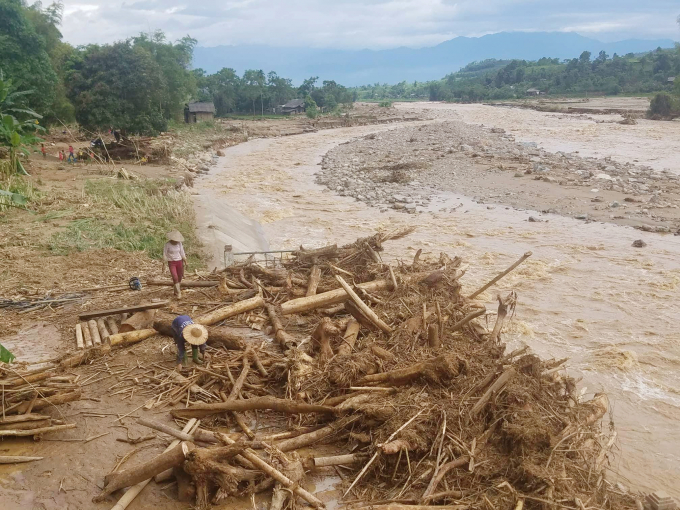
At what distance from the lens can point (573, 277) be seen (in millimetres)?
13117

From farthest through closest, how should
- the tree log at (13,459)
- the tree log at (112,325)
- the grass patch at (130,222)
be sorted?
the grass patch at (130,222)
the tree log at (112,325)
the tree log at (13,459)

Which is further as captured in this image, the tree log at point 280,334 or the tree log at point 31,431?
the tree log at point 280,334

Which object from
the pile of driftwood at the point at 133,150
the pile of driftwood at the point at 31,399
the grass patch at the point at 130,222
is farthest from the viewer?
the pile of driftwood at the point at 133,150

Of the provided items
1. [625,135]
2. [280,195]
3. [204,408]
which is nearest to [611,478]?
[204,408]

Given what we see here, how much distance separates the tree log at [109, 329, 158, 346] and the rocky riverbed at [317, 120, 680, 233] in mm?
13874

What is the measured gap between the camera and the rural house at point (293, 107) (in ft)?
212

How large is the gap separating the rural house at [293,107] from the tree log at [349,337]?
60615mm

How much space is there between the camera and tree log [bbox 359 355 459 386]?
5.53 metres

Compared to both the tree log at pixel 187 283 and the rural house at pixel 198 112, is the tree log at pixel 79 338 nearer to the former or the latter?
the tree log at pixel 187 283

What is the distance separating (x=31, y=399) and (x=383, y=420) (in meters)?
3.53

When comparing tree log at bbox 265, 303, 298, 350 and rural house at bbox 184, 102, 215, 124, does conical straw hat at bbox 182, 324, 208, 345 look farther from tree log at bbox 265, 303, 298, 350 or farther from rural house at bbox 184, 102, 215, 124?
rural house at bbox 184, 102, 215, 124

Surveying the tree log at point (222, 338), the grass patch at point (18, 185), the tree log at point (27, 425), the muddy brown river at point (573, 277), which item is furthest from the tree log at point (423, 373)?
the grass patch at point (18, 185)

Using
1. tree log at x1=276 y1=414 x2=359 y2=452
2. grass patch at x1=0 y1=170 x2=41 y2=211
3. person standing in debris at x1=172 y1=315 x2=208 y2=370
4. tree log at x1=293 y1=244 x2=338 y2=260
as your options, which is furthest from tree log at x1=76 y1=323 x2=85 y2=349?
grass patch at x1=0 y1=170 x2=41 y2=211

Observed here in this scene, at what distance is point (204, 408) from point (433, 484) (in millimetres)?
2346
